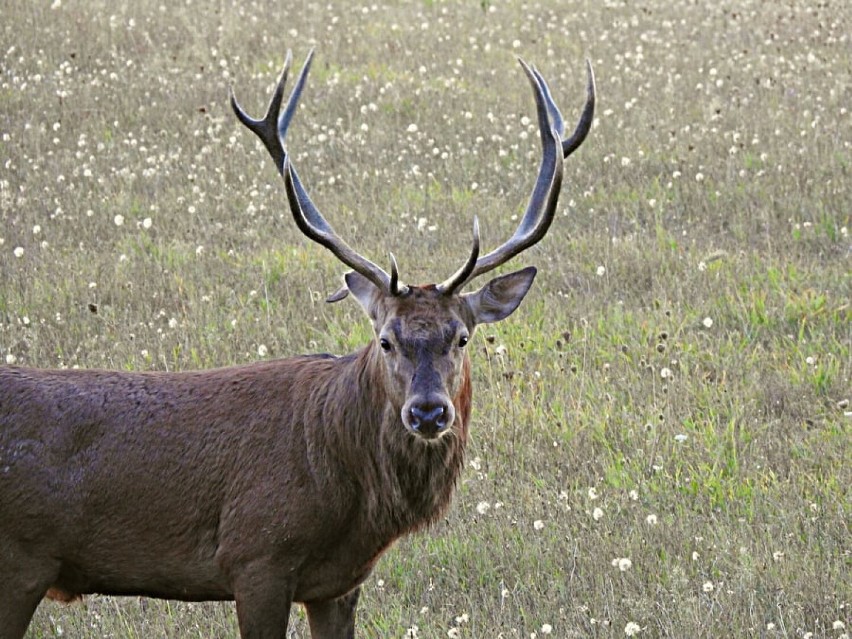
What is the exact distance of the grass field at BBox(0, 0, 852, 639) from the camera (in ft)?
20.3

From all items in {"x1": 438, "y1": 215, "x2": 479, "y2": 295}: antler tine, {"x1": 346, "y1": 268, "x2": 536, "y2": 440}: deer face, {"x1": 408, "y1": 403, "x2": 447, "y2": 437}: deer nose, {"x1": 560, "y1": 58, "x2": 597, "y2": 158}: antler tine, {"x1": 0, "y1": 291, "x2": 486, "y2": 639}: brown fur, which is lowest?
{"x1": 0, "y1": 291, "x2": 486, "y2": 639}: brown fur

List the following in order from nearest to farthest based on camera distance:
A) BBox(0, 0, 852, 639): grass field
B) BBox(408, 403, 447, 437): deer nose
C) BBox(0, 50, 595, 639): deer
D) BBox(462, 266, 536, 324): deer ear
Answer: BBox(408, 403, 447, 437): deer nose < BBox(0, 50, 595, 639): deer < BBox(462, 266, 536, 324): deer ear < BBox(0, 0, 852, 639): grass field

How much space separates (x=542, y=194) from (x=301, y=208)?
984 millimetres

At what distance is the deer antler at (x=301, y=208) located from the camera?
531cm

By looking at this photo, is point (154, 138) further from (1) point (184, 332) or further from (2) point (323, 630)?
(2) point (323, 630)

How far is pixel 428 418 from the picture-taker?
16.0 ft

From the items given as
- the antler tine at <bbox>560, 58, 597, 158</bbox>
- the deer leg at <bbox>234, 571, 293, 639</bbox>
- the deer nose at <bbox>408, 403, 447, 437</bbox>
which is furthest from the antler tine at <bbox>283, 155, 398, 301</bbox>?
the deer leg at <bbox>234, 571, 293, 639</bbox>

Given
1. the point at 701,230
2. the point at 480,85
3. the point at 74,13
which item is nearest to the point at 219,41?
the point at 74,13

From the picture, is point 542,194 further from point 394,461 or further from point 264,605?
point 264,605

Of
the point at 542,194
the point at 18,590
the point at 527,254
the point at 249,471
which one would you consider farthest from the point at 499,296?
the point at 527,254

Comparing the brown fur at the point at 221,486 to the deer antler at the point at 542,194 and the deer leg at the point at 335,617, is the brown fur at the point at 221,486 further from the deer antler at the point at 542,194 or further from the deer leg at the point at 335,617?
the deer antler at the point at 542,194

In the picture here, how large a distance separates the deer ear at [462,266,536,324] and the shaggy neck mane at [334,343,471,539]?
0.78ft

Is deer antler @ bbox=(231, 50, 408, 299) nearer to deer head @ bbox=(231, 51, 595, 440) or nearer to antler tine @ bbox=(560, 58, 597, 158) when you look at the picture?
deer head @ bbox=(231, 51, 595, 440)

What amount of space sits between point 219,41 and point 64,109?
7.18 feet
